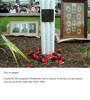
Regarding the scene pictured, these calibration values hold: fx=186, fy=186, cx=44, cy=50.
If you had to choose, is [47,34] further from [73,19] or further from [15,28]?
[15,28]

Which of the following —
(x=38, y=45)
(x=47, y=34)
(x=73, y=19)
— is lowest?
(x=38, y=45)

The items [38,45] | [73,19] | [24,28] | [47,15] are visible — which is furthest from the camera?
[24,28]

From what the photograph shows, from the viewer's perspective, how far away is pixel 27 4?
845 centimetres

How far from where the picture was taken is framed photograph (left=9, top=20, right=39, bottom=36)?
442 centimetres

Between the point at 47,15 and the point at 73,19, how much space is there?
1376mm

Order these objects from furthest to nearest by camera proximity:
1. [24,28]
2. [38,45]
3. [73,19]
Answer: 1. [24,28]
2. [73,19]
3. [38,45]

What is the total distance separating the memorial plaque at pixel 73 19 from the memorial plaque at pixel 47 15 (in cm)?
121

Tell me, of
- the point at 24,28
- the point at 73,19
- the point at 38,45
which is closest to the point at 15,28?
the point at 24,28

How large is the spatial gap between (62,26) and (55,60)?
1.41 metres

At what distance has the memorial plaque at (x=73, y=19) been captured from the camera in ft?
13.2

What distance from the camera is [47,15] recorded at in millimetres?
2820

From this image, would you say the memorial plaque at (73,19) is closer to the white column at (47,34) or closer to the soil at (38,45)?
the soil at (38,45)

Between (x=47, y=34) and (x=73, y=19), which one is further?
(x=73, y=19)

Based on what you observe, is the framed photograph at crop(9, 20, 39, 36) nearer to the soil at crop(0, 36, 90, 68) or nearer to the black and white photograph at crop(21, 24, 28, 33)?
the black and white photograph at crop(21, 24, 28, 33)
